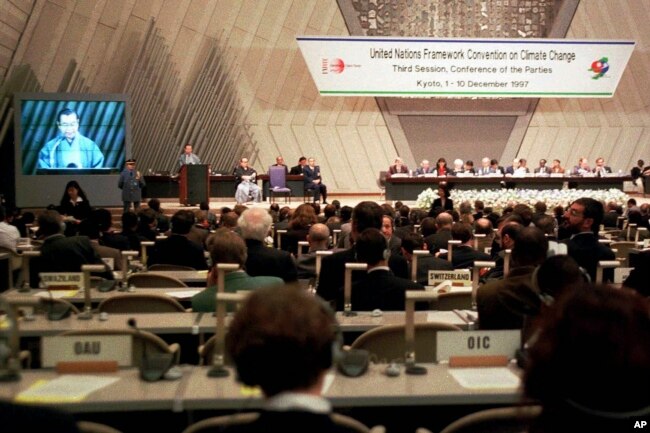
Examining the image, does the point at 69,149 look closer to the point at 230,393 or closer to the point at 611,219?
the point at 611,219

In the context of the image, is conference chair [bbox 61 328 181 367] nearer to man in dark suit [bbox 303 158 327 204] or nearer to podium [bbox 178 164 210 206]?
podium [bbox 178 164 210 206]

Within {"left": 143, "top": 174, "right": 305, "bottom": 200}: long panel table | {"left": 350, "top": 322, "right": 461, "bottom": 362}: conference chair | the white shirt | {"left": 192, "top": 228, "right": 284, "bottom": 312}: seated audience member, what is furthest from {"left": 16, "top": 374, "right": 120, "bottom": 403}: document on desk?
{"left": 143, "top": 174, "right": 305, "bottom": 200}: long panel table

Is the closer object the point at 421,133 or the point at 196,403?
the point at 196,403

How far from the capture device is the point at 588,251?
19.1 feet

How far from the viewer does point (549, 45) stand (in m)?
20.3

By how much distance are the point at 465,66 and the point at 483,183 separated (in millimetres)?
3015

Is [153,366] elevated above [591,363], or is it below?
below

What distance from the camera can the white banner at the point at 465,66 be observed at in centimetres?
1958

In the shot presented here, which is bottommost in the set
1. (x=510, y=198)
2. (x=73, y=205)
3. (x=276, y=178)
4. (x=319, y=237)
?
(x=319, y=237)

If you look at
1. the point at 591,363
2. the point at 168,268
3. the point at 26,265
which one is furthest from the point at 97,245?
the point at 591,363

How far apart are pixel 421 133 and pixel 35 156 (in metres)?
10.1

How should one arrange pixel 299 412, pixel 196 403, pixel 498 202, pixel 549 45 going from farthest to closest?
pixel 549 45
pixel 498 202
pixel 196 403
pixel 299 412

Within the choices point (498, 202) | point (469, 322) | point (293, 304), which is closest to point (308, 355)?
point (293, 304)

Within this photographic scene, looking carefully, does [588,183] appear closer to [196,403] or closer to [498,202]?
[498,202]
